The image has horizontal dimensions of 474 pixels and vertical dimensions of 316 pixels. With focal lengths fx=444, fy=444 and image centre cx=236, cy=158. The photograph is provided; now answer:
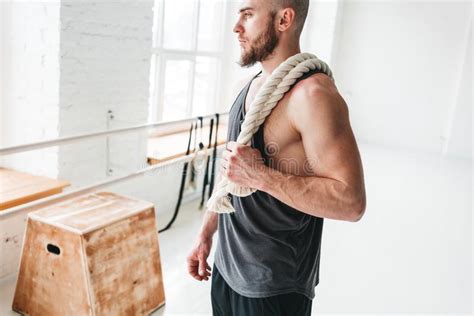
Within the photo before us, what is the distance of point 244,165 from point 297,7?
430 millimetres

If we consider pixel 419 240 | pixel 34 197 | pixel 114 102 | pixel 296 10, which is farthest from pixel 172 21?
pixel 296 10

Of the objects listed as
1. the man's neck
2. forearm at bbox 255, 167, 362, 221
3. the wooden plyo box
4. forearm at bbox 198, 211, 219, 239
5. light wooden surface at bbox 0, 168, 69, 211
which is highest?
the man's neck

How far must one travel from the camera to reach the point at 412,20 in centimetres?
713

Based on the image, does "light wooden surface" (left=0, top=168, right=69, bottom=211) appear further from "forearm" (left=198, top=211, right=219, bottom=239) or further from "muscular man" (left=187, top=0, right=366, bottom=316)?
"muscular man" (left=187, top=0, right=366, bottom=316)

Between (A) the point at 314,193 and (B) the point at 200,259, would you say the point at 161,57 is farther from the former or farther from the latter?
(A) the point at 314,193

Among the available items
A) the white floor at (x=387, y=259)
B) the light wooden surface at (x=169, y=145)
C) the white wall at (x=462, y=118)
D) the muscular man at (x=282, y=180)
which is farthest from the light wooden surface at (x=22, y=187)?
the white wall at (x=462, y=118)

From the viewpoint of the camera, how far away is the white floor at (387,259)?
243 cm

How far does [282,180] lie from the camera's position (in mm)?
1012

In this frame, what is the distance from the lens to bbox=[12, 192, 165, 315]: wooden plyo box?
1896 mm

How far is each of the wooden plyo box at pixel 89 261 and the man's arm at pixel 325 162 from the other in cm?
119

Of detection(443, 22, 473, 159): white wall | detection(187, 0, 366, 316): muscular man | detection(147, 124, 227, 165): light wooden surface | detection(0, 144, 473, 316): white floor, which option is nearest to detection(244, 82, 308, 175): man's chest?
detection(187, 0, 366, 316): muscular man

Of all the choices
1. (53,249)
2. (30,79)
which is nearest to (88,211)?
(53,249)

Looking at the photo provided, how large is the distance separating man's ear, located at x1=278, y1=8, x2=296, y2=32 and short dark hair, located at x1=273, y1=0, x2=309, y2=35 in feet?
0.04

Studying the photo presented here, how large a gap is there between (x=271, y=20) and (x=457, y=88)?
673 centimetres
